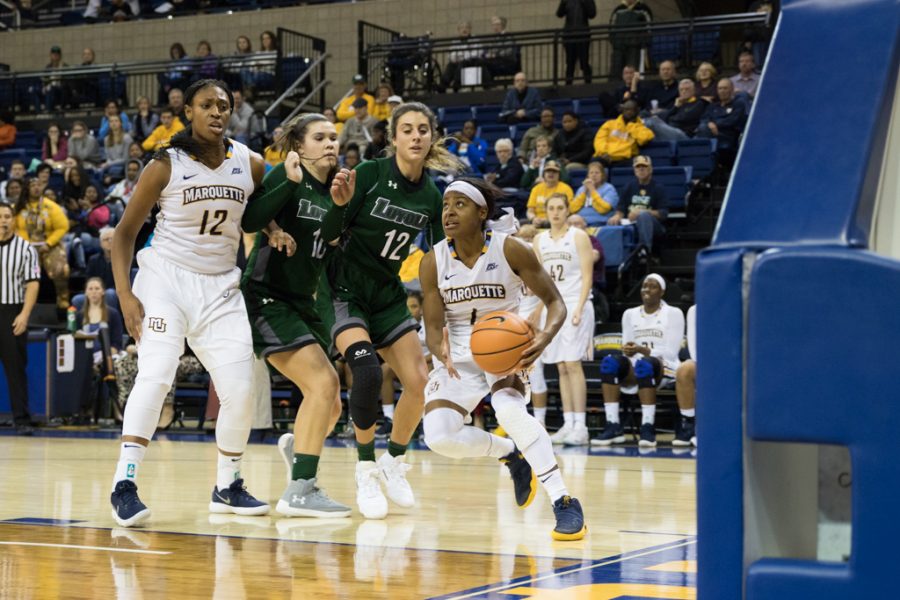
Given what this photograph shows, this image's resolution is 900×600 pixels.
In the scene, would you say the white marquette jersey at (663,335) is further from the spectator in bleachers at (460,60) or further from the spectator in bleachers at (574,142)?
the spectator in bleachers at (460,60)

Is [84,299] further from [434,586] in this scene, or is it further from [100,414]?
[434,586]

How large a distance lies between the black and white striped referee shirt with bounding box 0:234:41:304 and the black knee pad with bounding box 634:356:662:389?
19.6ft

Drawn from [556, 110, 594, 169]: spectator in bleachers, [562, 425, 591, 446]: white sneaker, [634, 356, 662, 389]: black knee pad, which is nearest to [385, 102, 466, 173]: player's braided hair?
[634, 356, 662, 389]: black knee pad

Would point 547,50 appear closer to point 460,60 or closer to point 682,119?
point 460,60

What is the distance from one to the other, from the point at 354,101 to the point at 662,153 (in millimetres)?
4746

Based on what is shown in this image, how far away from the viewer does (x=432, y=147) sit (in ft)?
19.1

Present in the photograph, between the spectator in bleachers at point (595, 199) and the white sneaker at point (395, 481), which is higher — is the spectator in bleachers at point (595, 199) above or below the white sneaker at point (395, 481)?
above

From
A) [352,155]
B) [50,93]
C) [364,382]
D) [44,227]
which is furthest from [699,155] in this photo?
[50,93]

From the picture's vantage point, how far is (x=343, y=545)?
→ 4.52m

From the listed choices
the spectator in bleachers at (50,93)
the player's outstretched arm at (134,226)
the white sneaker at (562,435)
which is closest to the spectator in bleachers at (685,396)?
the white sneaker at (562,435)

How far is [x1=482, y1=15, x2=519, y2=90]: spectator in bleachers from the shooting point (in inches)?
691

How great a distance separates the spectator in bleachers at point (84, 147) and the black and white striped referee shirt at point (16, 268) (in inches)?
268

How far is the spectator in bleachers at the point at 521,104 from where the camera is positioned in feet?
51.4

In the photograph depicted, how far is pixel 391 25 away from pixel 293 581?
1767 cm
